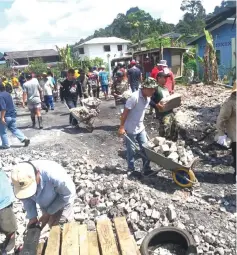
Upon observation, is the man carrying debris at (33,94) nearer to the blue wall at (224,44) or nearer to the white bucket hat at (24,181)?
the white bucket hat at (24,181)

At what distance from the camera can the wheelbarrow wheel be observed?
Result: 199 inches

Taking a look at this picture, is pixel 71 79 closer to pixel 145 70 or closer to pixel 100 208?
pixel 100 208

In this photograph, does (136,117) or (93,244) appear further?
(136,117)

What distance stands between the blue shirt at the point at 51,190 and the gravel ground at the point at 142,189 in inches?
43.4

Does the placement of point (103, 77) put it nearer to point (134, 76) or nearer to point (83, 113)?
point (134, 76)

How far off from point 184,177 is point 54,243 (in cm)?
265

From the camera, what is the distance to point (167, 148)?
526 centimetres

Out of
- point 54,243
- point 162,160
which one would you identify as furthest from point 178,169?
point 54,243

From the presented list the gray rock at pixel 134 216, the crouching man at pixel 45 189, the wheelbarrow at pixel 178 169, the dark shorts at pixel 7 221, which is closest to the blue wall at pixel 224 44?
the wheelbarrow at pixel 178 169

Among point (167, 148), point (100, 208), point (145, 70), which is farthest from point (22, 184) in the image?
point (145, 70)

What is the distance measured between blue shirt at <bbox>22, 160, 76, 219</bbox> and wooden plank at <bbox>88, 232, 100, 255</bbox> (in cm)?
47

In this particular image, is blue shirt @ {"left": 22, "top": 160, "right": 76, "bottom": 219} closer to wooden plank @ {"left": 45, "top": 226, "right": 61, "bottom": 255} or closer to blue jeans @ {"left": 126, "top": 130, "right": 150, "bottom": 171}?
wooden plank @ {"left": 45, "top": 226, "right": 61, "bottom": 255}

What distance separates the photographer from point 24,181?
2.89 metres

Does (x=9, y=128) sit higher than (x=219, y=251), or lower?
higher
